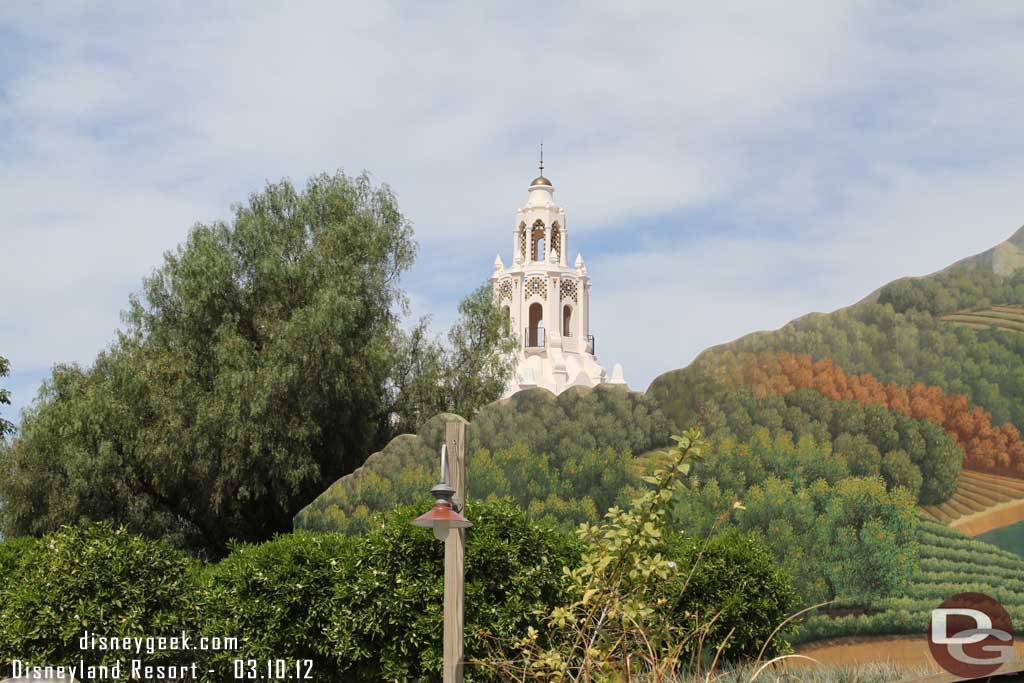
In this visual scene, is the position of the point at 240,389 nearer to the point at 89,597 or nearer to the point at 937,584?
the point at 89,597

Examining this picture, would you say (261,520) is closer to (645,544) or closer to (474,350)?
(474,350)

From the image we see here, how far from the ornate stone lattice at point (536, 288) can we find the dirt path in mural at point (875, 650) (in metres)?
21.5

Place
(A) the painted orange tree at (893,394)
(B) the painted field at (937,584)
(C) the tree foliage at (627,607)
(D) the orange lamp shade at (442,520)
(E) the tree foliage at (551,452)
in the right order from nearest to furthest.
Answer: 1. (C) the tree foliage at (627,607)
2. (D) the orange lamp shade at (442,520)
3. (B) the painted field at (937,584)
4. (A) the painted orange tree at (893,394)
5. (E) the tree foliage at (551,452)

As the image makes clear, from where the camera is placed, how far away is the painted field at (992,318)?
962 cm

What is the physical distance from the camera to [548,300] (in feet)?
99.9

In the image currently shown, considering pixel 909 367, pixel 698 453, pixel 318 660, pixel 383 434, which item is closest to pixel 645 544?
pixel 698 453

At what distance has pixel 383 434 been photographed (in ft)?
56.0

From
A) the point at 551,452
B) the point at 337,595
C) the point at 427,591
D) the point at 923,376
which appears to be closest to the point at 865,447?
the point at 923,376

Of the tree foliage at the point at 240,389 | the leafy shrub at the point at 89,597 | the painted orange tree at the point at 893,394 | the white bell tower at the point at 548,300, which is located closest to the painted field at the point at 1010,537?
the painted orange tree at the point at 893,394

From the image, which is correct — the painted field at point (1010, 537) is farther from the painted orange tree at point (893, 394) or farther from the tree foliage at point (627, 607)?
the tree foliage at point (627, 607)

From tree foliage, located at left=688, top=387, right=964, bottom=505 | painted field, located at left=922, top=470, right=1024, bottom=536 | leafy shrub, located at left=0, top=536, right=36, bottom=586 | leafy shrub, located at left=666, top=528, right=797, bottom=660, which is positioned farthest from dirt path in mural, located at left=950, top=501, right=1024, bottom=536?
leafy shrub, located at left=0, top=536, right=36, bottom=586

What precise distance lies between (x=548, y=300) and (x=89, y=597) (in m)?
22.9

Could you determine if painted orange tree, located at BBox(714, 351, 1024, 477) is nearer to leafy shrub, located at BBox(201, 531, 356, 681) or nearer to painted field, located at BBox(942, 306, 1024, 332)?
painted field, located at BBox(942, 306, 1024, 332)

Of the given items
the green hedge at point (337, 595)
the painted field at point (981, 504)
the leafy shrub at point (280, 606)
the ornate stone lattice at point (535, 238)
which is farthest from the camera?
the ornate stone lattice at point (535, 238)
